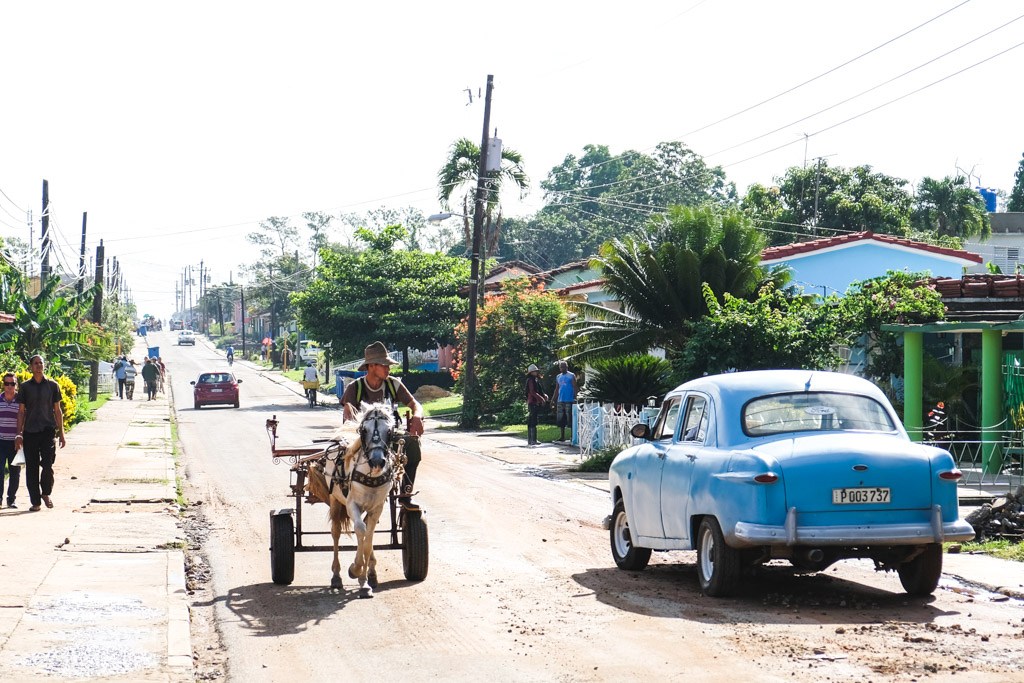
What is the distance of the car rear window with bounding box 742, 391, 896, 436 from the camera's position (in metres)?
10.3

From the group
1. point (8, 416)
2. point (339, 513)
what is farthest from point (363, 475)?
point (8, 416)

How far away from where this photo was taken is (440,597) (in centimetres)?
1033

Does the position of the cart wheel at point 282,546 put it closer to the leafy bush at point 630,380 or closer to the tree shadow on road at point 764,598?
the tree shadow on road at point 764,598

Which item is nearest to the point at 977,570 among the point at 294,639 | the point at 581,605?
the point at 581,605

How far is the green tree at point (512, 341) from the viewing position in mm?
36219

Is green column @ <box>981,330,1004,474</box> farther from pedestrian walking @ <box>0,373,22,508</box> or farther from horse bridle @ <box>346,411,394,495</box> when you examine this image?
pedestrian walking @ <box>0,373,22,508</box>

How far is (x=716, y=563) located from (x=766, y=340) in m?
12.7

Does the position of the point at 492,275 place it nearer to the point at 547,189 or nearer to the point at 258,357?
the point at 547,189

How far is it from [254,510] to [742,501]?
9192 millimetres

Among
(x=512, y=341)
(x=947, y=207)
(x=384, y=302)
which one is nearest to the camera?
(x=512, y=341)

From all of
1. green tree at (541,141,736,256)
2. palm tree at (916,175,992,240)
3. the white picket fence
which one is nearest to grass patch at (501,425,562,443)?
the white picket fence

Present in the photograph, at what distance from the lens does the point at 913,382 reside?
21.1m

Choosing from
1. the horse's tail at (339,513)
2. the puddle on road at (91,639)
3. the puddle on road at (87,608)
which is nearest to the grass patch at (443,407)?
the horse's tail at (339,513)

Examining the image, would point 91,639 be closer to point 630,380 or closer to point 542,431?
point 630,380
